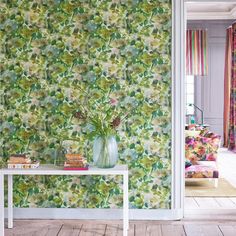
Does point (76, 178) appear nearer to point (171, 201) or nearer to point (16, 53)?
point (171, 201)

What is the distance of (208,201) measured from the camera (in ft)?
21.3

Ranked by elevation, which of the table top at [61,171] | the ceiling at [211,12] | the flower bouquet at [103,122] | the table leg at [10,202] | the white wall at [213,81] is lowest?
the table leg at [10,202]

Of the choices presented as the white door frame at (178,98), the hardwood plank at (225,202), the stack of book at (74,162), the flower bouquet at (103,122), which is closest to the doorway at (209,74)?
the hardwood plank at (225,202)

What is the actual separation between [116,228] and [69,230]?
46 cm

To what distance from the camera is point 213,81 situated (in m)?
11.2

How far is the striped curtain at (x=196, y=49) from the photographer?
1077 cm

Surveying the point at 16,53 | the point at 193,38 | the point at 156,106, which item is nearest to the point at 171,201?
the point at 156,106

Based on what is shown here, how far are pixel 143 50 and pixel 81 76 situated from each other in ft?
2.26

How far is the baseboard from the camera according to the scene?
5633mm

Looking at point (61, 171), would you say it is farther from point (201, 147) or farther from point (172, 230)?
point (201, 147)

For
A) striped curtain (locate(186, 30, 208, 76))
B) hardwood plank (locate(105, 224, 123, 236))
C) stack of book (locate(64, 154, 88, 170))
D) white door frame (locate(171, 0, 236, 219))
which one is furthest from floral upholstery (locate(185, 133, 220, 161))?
striped curtain (locate(186, 30, 208, 76))

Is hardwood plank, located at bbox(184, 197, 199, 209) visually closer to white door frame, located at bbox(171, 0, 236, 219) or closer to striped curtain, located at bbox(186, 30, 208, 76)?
white door frame, located at bbox(171, 0, 236, 219)

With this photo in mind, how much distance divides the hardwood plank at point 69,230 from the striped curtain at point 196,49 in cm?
596

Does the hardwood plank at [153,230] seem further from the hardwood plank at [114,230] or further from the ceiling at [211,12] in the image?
the ceiling at [211,12]
